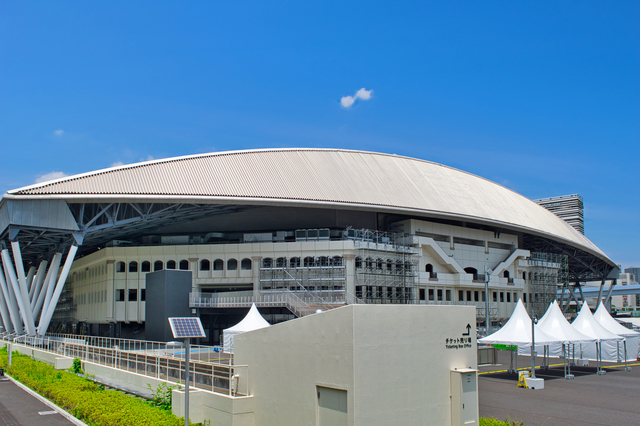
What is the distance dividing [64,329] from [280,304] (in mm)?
47247

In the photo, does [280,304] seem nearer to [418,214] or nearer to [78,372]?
[418,214]

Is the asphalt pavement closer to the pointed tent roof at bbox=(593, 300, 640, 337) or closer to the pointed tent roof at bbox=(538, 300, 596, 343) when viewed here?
the pointed tent roof at bbox=(538, 300, 596, 343)

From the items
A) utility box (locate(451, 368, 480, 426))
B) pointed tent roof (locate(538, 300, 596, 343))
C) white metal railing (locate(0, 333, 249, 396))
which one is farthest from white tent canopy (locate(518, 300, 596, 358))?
white metal railing (locate(0, 333, 249, 396))

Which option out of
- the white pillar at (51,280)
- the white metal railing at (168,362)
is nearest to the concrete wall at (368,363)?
the white metal railing at (168,362)

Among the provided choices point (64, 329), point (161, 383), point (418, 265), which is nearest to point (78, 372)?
point (161, 383)

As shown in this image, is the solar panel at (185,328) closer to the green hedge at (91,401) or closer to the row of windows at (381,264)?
the green hedge at (91,401)

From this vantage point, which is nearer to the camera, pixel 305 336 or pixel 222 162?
pixel 305 336

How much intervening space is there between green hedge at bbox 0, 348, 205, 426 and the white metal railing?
→ 1290 mm

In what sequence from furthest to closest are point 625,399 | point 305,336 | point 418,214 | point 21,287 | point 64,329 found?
point 64,329 < point 418,214 < point 21,287 < point 625,399 < point 305,336

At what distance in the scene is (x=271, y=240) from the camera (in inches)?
2111

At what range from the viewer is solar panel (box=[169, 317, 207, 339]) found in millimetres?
13696

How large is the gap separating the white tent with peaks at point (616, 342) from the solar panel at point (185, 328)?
34032 millimetres

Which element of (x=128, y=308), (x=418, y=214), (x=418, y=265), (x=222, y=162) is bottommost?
(x=128, y=308)

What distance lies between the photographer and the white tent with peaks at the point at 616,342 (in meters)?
39.0
